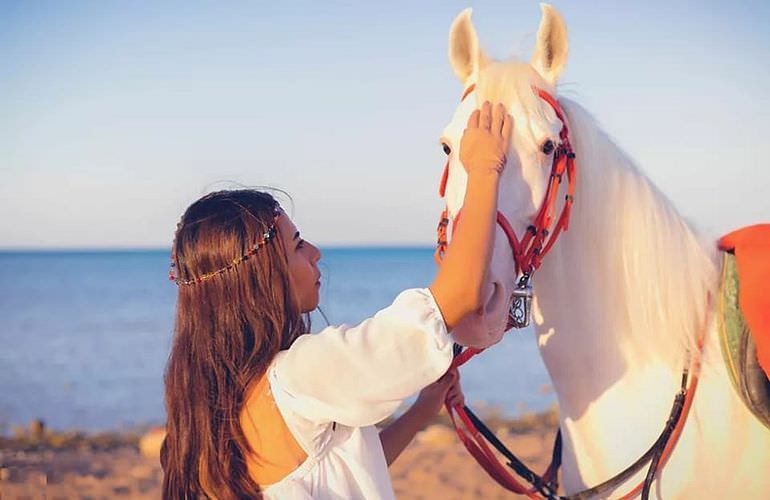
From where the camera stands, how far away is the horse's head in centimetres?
176

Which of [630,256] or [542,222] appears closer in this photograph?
[542,222]

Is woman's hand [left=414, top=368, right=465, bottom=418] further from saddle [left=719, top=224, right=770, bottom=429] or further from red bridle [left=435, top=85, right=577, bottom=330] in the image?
saddle [left=719, top=224, right=770, bottom=429]

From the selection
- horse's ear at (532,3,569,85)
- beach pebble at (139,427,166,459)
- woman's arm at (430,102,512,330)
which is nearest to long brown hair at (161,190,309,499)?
woman's arm at (430,102,512,330)

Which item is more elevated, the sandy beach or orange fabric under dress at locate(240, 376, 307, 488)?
orange fabric under dress at locate(240, 376, 307, 488)

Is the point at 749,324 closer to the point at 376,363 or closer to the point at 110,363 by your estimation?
the point at 376,363

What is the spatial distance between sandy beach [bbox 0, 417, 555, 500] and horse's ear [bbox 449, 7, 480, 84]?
13.3ft

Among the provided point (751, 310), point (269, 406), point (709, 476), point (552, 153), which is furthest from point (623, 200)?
point (269, 406)

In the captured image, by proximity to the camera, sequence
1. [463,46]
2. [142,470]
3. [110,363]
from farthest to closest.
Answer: [110,363]
[142,470]
[463,46]

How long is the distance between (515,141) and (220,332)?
0.98 meters

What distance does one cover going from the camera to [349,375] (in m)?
1.50

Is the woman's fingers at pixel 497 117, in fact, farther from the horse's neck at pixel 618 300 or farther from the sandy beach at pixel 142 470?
the sandy beach at pixel 142 470

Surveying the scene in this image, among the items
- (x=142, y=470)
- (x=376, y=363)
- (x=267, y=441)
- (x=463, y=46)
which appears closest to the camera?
(x=376, y=363)

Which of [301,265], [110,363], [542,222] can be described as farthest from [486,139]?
[110,363]

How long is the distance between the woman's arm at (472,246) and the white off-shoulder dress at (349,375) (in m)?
0.05
